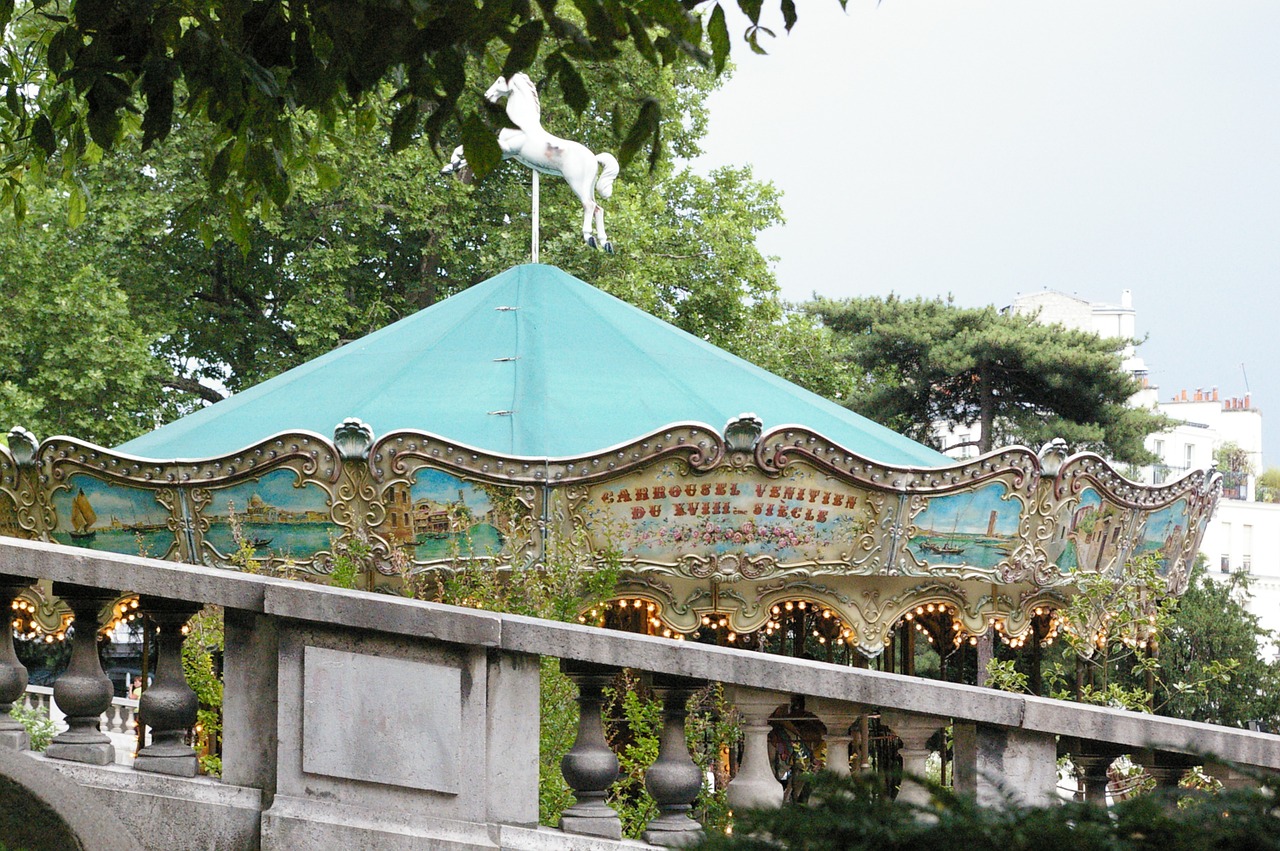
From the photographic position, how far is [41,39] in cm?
816

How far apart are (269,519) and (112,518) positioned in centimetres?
114

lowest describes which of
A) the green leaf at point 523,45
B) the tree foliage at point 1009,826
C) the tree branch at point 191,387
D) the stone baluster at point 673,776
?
the stone baluster at point 673,776

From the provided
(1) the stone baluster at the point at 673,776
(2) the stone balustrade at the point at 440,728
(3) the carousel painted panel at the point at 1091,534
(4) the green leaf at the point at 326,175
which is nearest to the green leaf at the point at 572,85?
(2) the stone balustrade at the point at 440,728

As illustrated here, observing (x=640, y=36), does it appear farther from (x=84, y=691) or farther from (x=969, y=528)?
(x=969, y=528)

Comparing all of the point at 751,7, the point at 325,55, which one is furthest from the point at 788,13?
the point at 325,55

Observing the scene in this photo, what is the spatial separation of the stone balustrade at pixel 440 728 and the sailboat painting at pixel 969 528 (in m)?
6.11

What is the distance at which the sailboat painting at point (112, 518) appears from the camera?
1031 cm

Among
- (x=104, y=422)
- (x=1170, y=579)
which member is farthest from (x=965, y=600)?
(x=104, y=422)

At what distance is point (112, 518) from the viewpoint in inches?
411

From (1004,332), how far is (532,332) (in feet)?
77.4

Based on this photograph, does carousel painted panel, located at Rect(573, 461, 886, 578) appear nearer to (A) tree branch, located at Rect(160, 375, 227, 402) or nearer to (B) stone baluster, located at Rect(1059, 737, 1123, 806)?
(B) stone baluster, located at Rect(1059, 737, 1123, 806)

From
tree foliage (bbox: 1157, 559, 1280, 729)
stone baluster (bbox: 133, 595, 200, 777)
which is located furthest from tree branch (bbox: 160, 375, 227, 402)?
stone baluster (bbox: 133, 595, 200, 777)

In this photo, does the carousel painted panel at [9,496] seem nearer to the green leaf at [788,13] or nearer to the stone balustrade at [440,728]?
the stone balustrade at [440,728]

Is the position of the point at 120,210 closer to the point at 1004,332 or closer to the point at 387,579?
the point at 387,579
